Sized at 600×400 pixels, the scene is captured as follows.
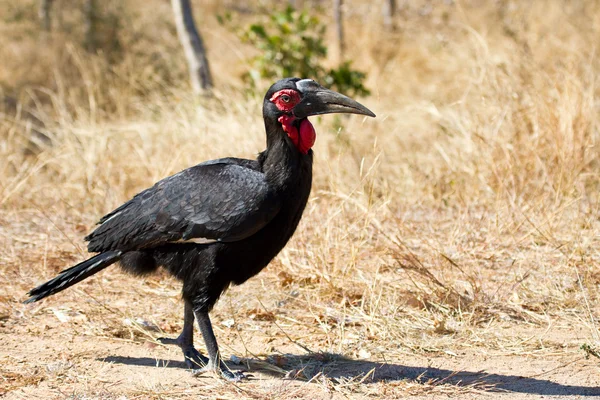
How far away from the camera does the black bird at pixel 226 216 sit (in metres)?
3.21

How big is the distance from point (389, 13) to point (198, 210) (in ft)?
32.3

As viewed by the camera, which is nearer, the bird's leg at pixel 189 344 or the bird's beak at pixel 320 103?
the bird's beak at pixel 320 103

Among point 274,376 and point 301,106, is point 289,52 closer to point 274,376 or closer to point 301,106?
point 301,106

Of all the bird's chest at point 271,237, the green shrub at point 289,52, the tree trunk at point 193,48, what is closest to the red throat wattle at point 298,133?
the bird's chest at point 271,237

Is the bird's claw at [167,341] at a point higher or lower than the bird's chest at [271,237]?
lower

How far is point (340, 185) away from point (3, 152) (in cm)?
314

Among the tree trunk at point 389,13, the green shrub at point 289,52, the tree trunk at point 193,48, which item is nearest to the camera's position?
the green shrub at point 289,52

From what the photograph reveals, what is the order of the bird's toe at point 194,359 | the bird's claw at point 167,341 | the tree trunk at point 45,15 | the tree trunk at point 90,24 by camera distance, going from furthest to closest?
the tree trunk at point 45,15
the tree trunk at point 90,24
the bird's claw at point 167,341
the bird's toe at point 194,359

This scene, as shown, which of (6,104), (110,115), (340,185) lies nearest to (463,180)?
(340,185)

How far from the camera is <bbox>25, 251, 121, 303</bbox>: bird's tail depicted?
10.9 feet

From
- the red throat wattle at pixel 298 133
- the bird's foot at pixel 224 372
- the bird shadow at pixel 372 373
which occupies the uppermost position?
the red throat wattle at pixel 298 133

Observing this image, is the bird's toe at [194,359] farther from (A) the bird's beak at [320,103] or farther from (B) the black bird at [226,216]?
(A) the bird's beak at [320,103]

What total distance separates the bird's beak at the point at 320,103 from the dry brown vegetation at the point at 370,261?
567 millimetres

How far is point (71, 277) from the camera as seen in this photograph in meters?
3.35
